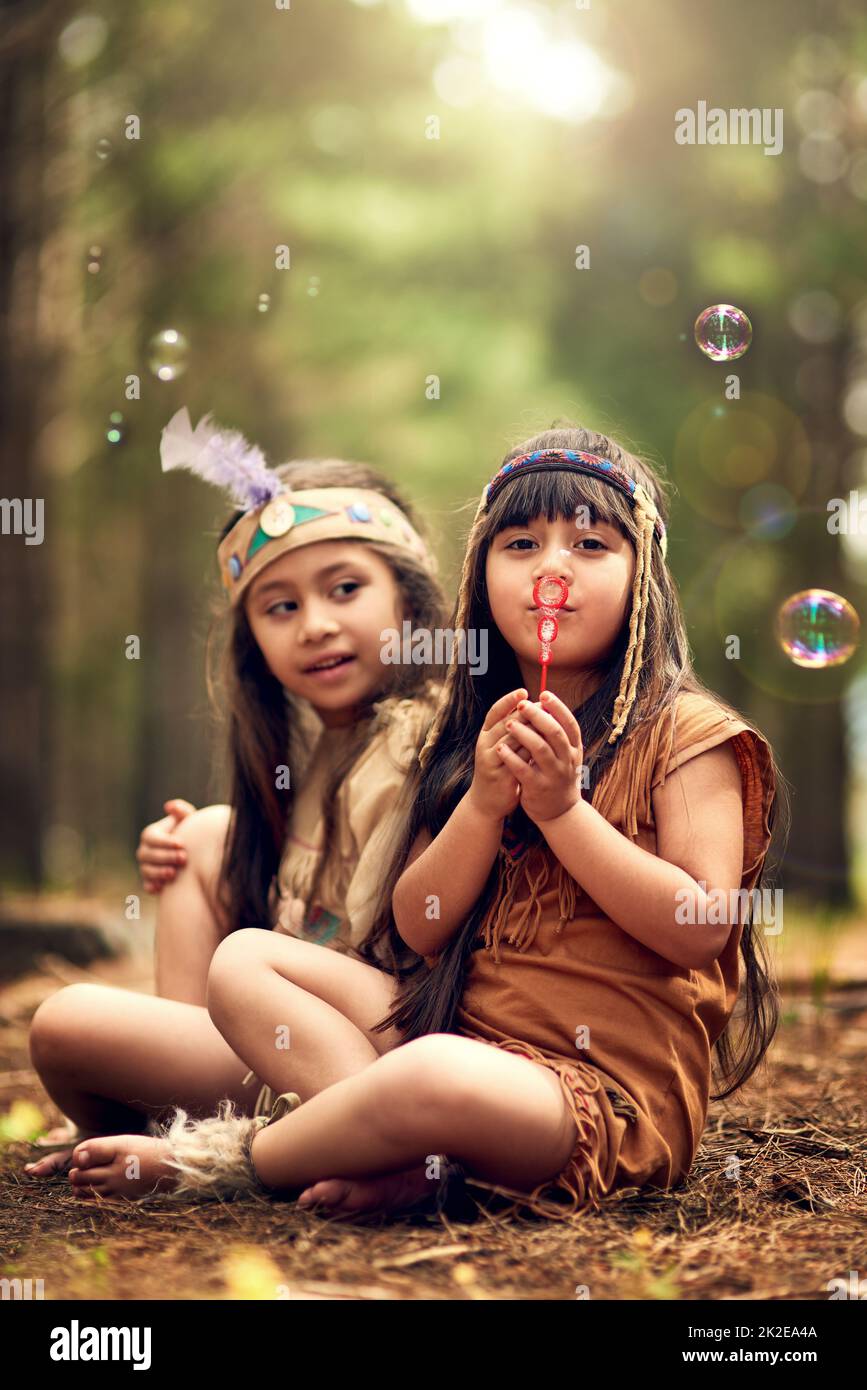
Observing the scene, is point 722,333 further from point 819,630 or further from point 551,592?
point 551,592

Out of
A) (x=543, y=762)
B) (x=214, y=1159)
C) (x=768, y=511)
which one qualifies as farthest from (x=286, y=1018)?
(x=768, y=511)

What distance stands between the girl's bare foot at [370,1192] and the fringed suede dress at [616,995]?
0.13 m

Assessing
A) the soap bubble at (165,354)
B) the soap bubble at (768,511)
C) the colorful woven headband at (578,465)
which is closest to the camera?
the colorful woven headband at (578,465)

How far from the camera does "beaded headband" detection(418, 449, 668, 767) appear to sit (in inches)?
86.4

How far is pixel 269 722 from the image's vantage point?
9.59 feet

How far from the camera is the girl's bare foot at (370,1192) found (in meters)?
2.00

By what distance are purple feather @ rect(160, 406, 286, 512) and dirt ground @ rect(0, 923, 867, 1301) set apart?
1370 millimetres

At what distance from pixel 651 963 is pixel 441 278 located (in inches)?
265

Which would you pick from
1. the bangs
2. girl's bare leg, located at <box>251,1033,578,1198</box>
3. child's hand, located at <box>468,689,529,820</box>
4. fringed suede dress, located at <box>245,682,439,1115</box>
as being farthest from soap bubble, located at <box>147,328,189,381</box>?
girl's bare leg, located at <box>251,1033,578,1198</box>

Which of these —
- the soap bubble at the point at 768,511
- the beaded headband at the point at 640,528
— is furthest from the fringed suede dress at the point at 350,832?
the soap bubble at the point at 768,511

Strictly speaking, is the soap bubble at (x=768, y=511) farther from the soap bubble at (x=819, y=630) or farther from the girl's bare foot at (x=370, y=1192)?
the girl's bare foot at (x=370, y=1192)

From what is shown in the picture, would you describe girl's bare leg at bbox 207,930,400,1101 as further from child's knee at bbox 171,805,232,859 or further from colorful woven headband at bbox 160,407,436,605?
colorful woven headband at bbox 160,407,436,605

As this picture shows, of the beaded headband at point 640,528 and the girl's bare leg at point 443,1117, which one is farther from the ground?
the beaded headband at point 640,528
